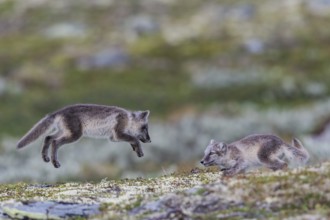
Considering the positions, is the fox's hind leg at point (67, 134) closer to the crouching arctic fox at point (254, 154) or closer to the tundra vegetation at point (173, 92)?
the tundra vegetation at point (173, 92)

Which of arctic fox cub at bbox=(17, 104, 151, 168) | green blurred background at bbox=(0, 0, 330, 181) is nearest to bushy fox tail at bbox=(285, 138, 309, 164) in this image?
arctic fox cub at bbox=(17, 104, 151, 168)

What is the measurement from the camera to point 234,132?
56938 millimetres

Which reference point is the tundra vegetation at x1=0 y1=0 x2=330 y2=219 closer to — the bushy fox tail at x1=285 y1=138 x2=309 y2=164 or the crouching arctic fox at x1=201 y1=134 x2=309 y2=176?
the crouching arctic fox at x1=201 y1=134 x2=309 y2=176

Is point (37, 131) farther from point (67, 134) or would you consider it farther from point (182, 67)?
point (182, 67)

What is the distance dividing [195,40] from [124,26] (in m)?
23.0

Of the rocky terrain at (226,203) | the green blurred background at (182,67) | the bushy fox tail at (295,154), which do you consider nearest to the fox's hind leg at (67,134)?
the bushy fox tail at (295,154)

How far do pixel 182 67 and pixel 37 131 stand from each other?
69461 mm

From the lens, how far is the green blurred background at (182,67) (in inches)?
2435

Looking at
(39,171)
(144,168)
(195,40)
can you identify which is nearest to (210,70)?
(195,40)

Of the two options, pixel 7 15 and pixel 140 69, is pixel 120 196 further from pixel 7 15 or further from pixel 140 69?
pixel 7 15

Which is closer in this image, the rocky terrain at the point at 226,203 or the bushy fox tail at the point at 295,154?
the rocky terrain at the point at 226,203

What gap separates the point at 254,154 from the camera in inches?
725

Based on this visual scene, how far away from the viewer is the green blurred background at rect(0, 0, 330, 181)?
61844 mm

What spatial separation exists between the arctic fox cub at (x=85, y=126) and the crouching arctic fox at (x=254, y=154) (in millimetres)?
3910
